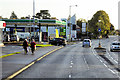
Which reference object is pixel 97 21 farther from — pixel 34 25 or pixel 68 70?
pixel 68 70

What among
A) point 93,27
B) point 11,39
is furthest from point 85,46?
point 93,27

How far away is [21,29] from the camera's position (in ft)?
314

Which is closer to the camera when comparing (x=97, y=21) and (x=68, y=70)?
(x=68, y=70)

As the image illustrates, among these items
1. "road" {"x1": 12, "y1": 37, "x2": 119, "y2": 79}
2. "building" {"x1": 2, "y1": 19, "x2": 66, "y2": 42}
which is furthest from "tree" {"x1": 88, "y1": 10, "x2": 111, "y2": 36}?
"road" {"x1": 12, "y1": 37, "x2": 119, "y2": 79}

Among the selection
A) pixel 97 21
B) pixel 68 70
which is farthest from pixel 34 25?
pixel 68 70

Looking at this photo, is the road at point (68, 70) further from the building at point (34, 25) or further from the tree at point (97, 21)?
the tree at point (97, 21)

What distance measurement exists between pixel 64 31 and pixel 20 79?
8848cm

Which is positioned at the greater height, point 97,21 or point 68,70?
point 97,21

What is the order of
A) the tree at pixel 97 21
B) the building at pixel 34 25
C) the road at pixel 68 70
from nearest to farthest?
the road at pixel 68 70 < the building at pixel 34 25 < the tree at pixel 97 21

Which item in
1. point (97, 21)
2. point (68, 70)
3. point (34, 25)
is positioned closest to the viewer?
point (68, 70)

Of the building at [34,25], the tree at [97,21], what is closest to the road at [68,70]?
the building at [34,25]

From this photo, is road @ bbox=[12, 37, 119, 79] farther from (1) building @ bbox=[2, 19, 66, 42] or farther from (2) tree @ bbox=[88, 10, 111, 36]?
(2) tree @ bbox=[88, 10, 111, 36]

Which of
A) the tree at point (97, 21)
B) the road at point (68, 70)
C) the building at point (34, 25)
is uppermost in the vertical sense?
the tree at point (97, 21)

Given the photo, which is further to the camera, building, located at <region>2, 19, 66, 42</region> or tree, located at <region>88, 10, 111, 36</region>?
tree, located at <region>88, 10, 111, 36</region>
